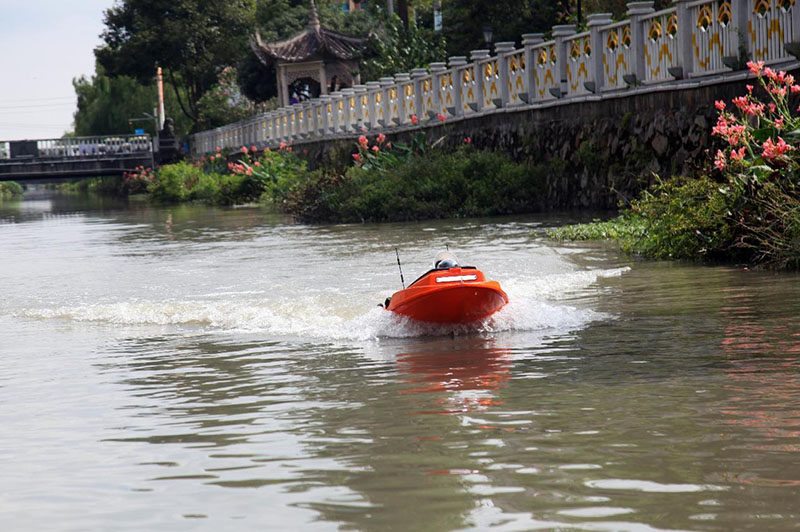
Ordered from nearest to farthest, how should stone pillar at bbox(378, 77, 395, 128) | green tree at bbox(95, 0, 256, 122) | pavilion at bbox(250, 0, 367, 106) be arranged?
stone pillar at bbox(378, 77, 395, 128) → pavilion at bbox(250, 0, 367, 106) → green tree at bbox(95, 0, 256, 122)

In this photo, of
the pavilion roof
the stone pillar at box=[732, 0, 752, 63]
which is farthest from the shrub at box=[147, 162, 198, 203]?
the stone pillar at box=[732, 0, 752, 63]

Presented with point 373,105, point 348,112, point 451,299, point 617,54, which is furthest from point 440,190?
point 451,299

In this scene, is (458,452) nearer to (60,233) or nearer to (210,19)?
(60,233)

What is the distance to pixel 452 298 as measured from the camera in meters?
9.18

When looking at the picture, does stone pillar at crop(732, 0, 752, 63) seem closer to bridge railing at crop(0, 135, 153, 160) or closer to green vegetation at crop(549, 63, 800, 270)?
green vegetation at crop(549, 63, 800, 270)

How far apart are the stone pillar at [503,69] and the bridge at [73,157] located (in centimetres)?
4568

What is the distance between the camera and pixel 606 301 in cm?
1100

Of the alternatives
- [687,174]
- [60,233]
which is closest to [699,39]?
[687,174]

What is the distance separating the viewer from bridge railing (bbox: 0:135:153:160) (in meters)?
66.1

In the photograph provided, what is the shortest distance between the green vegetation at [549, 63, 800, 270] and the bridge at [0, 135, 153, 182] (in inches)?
2191

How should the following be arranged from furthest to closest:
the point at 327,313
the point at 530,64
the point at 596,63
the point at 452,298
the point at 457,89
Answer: the point at 457,89 < the point at 530,64 < the point at 596,63 < the point at 327,313 < the point at 452,298

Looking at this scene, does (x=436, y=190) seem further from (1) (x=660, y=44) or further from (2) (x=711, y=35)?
(2) (x=711, y=35)

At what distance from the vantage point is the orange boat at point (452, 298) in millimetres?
9141

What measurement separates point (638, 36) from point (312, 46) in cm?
3996
